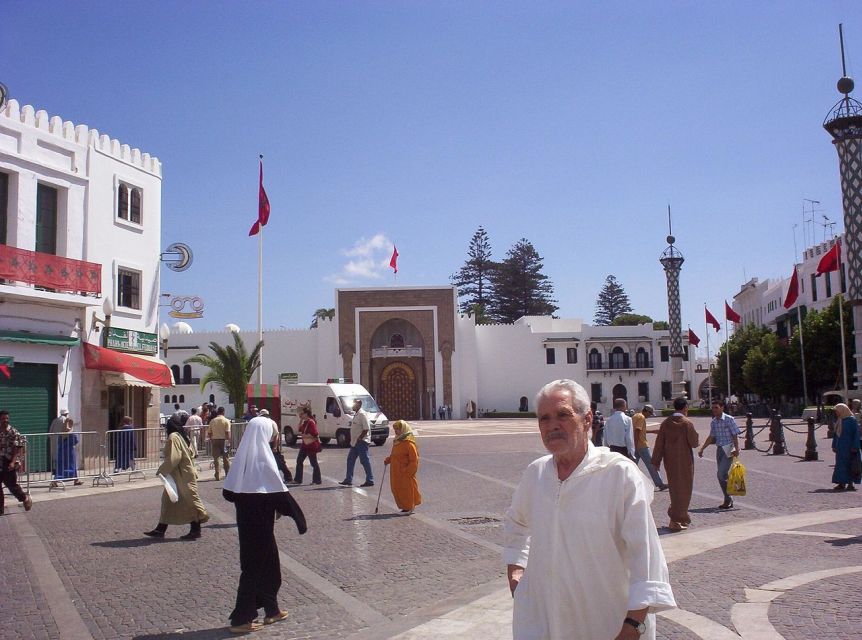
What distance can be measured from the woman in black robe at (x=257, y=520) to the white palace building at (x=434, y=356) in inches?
2055

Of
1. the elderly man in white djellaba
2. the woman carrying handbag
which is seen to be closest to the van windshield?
the woman carrying handbag

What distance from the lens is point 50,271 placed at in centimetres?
1984

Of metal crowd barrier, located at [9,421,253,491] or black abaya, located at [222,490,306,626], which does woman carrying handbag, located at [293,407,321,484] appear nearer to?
metal crowd barrier, located at [9,421,253,491]

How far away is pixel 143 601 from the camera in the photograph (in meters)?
7.04

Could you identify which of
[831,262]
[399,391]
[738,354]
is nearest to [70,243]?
[831,262]

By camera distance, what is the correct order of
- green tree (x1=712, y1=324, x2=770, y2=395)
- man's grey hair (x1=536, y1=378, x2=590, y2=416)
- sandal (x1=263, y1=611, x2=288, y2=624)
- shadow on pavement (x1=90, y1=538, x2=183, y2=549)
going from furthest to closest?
green tree (x1=712, y1=324, x2=770, y2=395), shadow on pavement (x1=90, y1=538, x2=183, y2=549), sandal (x1=263, y1=611, x2=288, y2=624), man's grey hair (x1=536, y1=378, x2=590, y2=416)

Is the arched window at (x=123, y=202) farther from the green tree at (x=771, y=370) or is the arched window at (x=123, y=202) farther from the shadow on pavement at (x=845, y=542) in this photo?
the green tree at (x=771, y=370)

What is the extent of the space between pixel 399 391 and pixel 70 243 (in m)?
41.1

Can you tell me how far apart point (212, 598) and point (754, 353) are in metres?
52.7

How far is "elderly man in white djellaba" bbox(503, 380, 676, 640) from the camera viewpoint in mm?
3035

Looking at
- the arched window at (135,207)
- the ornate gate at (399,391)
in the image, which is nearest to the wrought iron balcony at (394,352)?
the ornate gate at (399,391)

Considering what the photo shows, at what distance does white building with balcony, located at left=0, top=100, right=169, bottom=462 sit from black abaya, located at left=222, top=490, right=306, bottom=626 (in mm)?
14771

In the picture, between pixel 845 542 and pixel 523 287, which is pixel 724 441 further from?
pixel 523 287

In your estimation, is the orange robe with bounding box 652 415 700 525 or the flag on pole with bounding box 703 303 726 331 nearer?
the orange robe with bounding box 652 415 700 525
